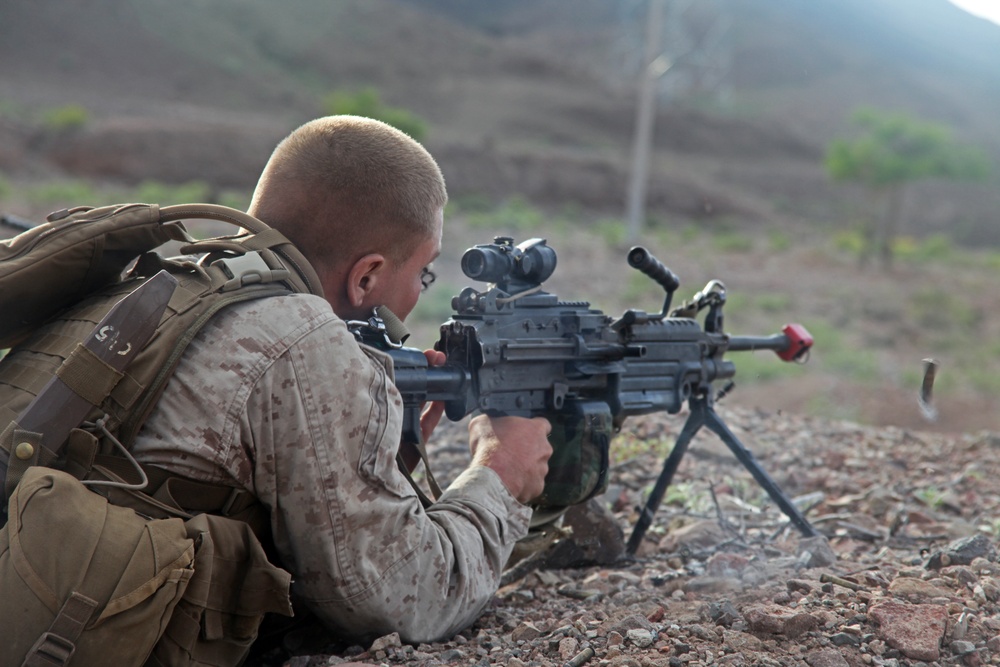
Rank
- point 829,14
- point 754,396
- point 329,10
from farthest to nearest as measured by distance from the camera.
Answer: point 829,14, point 329,10, point 754,396

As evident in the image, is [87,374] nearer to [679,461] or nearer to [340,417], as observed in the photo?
[340,417]

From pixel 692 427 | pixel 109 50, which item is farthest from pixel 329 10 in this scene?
pixel 692 427

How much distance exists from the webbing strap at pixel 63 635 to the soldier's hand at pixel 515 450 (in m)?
1.23

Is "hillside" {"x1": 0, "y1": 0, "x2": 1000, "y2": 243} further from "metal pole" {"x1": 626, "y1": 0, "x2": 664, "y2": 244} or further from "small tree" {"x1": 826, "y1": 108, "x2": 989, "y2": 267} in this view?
"metal pole" {"x1": 626, "y1": 0, "x2": 664, "y2": 244}

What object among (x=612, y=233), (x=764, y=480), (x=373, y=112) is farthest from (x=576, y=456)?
(x=373, y=112)

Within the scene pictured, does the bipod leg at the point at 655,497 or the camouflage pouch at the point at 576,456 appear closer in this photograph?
the camouflage pouch at the point at 576,456

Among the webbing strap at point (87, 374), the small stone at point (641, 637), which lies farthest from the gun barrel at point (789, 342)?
the webbing strap at point (87, 374)

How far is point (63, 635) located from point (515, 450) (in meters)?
1.40

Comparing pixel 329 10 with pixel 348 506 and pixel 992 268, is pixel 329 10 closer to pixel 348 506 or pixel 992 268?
pixel 992 268

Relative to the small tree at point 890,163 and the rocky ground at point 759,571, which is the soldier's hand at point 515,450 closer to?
the rocky ground at point 759,571

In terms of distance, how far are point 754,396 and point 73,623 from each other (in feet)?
30.1

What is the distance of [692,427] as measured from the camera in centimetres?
415

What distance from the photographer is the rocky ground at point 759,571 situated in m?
2.81

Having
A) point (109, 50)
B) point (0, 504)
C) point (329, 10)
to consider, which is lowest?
point (0, 504)
